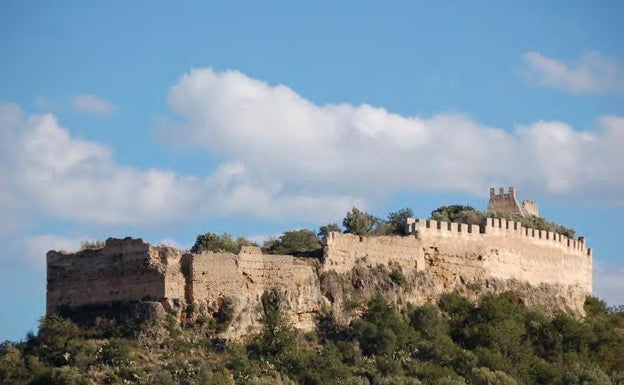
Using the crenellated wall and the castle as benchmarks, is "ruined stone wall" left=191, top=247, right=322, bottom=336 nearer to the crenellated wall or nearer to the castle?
the castle

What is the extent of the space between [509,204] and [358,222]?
39.9 ft

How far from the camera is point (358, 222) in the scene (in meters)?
60.1

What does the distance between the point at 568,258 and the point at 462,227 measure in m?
6.75

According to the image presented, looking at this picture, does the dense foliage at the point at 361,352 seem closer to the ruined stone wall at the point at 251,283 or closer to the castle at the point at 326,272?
the ruined stone wall at the point at 251,283

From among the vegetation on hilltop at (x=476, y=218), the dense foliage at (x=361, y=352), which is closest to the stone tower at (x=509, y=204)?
the vegetation on hilltop at (x=476, y=218)

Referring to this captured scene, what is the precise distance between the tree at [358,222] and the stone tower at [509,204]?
1023cm

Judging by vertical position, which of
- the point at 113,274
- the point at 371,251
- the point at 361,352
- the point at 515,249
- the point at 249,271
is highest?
the point at 515,249

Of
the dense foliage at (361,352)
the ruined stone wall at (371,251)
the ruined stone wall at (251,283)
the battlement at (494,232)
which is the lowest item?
the dense foliage at (361,352)

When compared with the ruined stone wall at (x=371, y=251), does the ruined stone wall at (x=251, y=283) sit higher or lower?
lower

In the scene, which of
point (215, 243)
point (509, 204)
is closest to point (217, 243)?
point (215, 243)

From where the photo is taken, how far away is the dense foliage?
47781 mm

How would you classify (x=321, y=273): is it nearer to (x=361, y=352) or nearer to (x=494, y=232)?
(x=361, y=352)

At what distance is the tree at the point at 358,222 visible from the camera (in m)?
59.8

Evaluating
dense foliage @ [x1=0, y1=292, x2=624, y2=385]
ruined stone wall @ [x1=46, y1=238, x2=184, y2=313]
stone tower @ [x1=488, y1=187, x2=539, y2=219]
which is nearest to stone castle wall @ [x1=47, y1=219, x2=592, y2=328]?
ruined stone wall @ [x1=46, y1=238, x2=184, y2=313]
